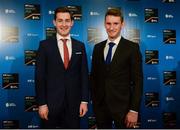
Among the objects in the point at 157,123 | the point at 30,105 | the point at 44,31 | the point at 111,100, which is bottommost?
the point at 157,123

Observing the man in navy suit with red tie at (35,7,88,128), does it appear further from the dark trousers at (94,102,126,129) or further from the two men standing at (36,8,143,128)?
the dark trousers at (94,102,126,129)

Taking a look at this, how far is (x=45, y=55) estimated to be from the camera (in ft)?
10.1

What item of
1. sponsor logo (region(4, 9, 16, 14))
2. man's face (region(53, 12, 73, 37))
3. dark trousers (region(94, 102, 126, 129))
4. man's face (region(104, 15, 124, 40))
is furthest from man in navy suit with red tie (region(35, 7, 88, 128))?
sponsor logo (region(4, 9, 16, 14))

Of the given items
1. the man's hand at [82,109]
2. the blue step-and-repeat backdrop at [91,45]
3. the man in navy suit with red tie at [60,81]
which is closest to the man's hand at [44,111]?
the man in navy suit with red tie at [60,81]

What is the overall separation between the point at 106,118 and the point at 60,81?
1.71 ft

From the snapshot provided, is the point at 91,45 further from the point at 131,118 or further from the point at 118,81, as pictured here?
the point at 131,118

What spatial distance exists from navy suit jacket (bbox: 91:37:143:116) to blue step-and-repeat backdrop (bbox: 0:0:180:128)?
1.84 meters

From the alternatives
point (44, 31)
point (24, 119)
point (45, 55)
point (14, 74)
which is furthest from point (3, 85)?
point (45, 55)

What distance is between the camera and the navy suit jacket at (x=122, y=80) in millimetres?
3008

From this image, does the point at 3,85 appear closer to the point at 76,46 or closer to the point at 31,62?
the point at 31,62

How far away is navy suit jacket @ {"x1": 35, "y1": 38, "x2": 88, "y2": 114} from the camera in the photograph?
3.05 metres

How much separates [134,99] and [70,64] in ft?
2.10

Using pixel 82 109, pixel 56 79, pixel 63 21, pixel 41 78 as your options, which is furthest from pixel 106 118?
pixel 63 21

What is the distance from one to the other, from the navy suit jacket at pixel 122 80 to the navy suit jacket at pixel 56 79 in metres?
0.18
